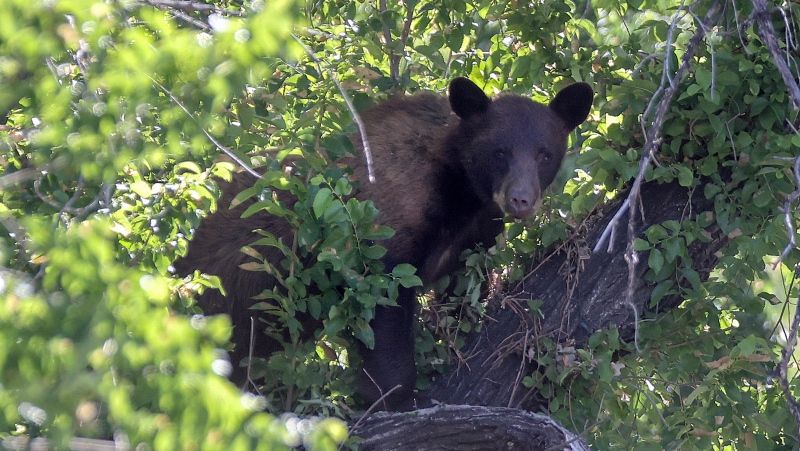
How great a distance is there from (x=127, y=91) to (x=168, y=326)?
1.60ft

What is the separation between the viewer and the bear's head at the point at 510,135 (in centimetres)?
502

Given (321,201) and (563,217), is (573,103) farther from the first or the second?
(321,201)

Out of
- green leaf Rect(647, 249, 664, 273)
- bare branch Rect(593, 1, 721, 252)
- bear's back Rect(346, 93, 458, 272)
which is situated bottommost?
bear's back Rect(346, 93, 458, 272)

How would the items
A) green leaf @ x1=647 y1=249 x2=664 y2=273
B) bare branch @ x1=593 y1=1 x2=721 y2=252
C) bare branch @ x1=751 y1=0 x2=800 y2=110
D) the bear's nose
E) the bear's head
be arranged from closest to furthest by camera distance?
bare branch @ x1=751 y1=0 x2=800 y2=110 < bare branch @ x1=593 y1=1 x2=721 y2=252 < green leaf @ x1=647 y1=249 x2=664 y2=273 < the bear's nose < the bear's head

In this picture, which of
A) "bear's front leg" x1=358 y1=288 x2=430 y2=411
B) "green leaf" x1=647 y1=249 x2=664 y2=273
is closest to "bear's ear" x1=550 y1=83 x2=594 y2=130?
"green leaf" x1=647 y1=249 x2=664 y2=273

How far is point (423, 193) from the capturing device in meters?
4.87

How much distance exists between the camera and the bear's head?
502 centimetres

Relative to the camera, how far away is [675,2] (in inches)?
211

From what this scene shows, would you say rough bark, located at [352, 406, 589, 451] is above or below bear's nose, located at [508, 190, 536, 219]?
below

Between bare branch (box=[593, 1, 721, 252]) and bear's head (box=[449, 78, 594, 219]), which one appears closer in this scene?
bare branch (box=[593, 1, 721, 252])

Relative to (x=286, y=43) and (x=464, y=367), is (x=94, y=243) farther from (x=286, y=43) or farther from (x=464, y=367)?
(x=464, y=367)

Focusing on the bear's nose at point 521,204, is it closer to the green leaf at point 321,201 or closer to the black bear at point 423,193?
the black bear at point 423,193

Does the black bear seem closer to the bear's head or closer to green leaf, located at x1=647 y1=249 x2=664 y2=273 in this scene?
the bear's head

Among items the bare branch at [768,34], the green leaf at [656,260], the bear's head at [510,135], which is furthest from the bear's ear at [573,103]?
the bare branch at [768,34]
